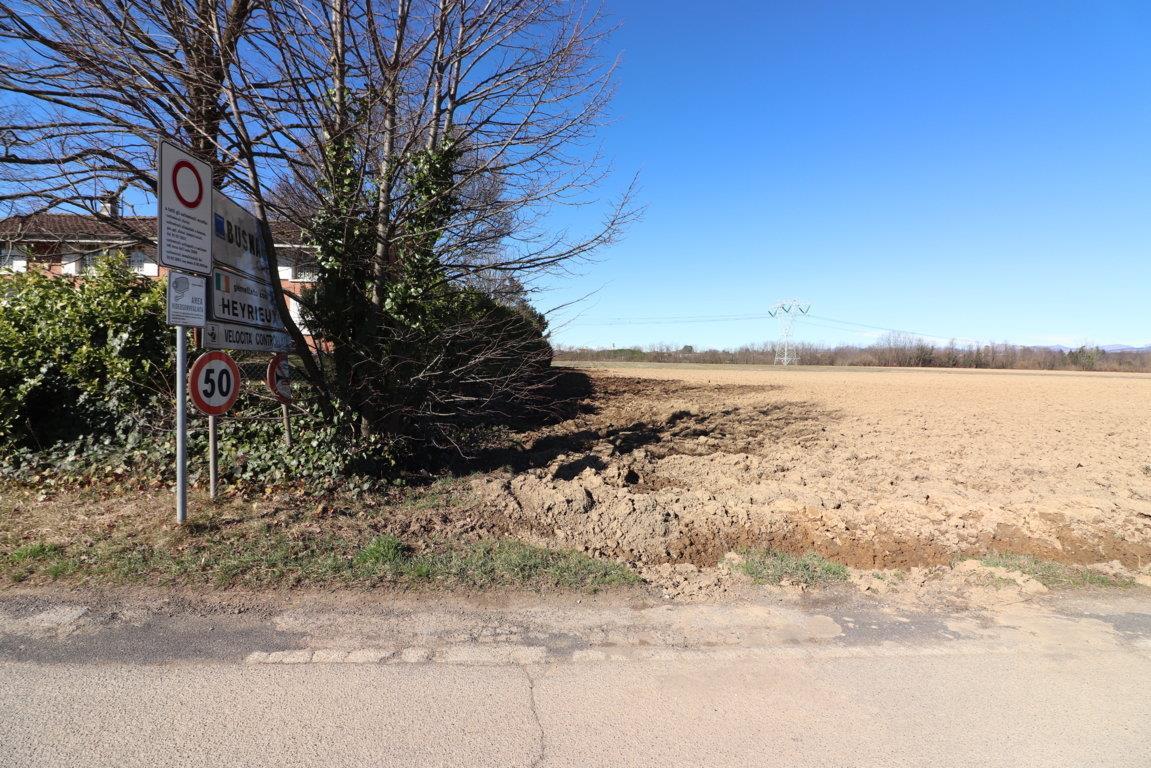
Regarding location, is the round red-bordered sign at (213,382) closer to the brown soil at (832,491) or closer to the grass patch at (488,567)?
the grass patch at (488,567)

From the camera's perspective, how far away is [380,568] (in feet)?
15.9

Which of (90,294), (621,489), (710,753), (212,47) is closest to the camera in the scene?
(710,753)

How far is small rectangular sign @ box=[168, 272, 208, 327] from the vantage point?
520 centimetres

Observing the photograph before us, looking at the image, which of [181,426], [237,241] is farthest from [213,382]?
[237,241]

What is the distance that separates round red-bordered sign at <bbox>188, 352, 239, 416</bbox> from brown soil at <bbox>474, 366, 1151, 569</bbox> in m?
2.76

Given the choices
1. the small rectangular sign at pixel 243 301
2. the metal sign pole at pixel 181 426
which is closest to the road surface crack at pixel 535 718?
Result: the metal sign pole at pixel 181 426

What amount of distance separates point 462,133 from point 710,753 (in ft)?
23.3

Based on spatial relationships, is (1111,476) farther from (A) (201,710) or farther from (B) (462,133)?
(A) (201,710)

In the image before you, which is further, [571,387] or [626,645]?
[571,387]

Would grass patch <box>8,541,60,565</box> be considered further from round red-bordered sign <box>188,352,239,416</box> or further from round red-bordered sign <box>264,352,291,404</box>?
round red-bordered sign <box>264,352,291,404</box>

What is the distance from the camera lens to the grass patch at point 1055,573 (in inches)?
200

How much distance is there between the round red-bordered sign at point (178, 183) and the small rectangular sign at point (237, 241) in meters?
0.29

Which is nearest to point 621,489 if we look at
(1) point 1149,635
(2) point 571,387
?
(1) point 1149,635

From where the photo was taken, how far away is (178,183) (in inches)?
206
